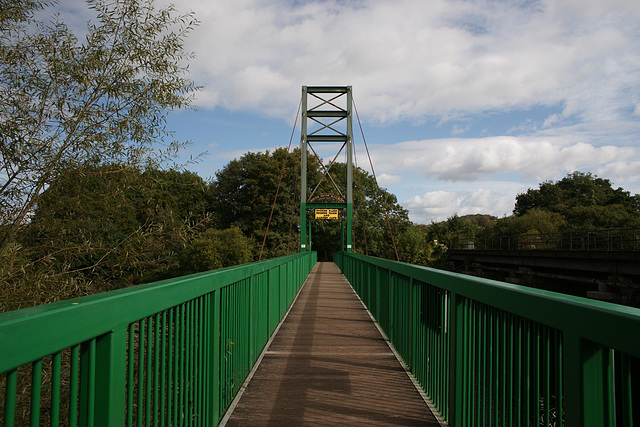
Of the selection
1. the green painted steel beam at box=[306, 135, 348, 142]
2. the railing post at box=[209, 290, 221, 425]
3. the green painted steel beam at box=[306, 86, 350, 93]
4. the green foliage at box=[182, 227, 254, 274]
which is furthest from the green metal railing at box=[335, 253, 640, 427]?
the green foliage at box=[182, 227, 254, 274]

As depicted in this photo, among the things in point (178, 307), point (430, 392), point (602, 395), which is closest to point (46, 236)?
point (178, 307)

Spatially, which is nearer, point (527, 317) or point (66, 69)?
point (527, 317)

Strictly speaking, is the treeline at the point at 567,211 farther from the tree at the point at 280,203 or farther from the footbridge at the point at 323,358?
the footbridge at the point at 323,358

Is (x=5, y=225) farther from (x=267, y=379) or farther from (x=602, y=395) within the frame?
(x=602, y=395)

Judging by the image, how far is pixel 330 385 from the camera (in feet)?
11.6

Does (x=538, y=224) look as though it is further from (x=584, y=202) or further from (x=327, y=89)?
(x=327, y=89)

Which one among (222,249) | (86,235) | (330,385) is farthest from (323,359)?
(222,249)

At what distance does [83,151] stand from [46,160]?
1.14 ft

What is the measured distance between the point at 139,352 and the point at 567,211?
61238 mm

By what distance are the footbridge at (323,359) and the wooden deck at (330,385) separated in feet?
0.05

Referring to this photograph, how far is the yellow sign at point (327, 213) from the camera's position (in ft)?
76.5

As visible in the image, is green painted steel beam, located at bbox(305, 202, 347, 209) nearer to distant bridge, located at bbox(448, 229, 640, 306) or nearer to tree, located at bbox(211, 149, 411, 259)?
distant bridge, located at bbox(448, 229, 640, 306)

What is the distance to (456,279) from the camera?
255cm

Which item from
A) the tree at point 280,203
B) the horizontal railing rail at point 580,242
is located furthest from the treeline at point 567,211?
the tree at point 280,203
